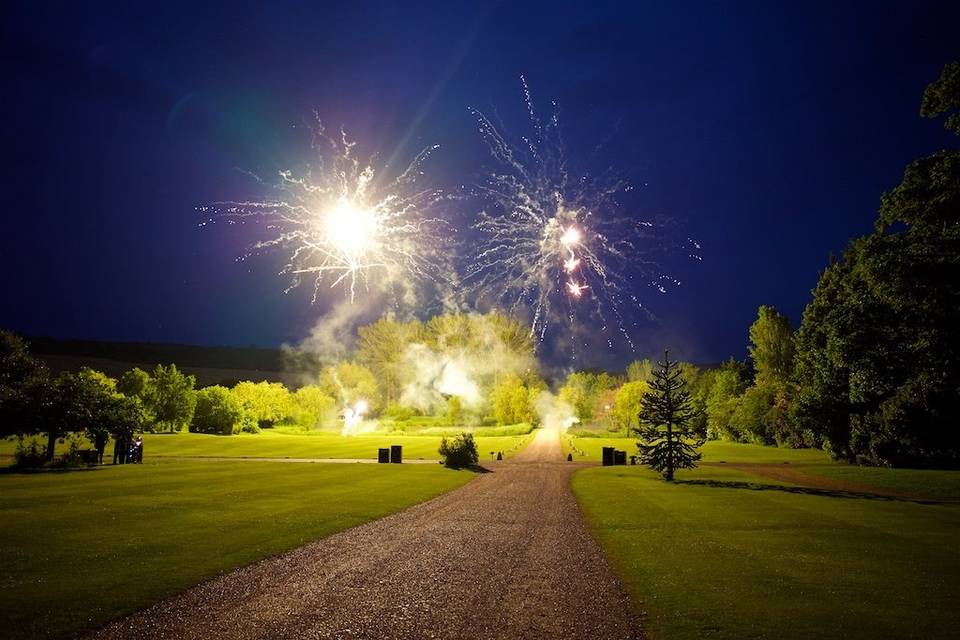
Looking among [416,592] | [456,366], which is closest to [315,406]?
[456,366]

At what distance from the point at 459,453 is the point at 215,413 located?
5680cm

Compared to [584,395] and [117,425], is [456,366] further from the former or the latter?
[117,425]

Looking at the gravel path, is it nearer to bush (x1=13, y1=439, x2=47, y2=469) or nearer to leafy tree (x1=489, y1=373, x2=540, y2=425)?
bush (x1=13, y1=439, x2=47, y2=469)

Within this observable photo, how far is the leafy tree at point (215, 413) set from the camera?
8362cm

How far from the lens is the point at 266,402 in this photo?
10125cm

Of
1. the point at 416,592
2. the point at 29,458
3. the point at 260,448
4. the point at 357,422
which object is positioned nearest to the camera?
the point at 416,592

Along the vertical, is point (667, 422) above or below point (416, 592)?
above

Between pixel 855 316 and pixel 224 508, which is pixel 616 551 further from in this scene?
pixel 855 316

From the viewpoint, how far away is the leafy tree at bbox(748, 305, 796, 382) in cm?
8294

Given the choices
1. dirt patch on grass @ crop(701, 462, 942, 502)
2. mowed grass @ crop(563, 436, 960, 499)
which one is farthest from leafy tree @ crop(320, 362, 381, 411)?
dirt patch on grass @ crop(701, 462, 942, 502)

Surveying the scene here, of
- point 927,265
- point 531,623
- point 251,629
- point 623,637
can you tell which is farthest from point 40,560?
point 927,265

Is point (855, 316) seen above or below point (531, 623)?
above

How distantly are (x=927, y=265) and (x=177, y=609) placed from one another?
3007 cm

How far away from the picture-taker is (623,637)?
9.58 meters
